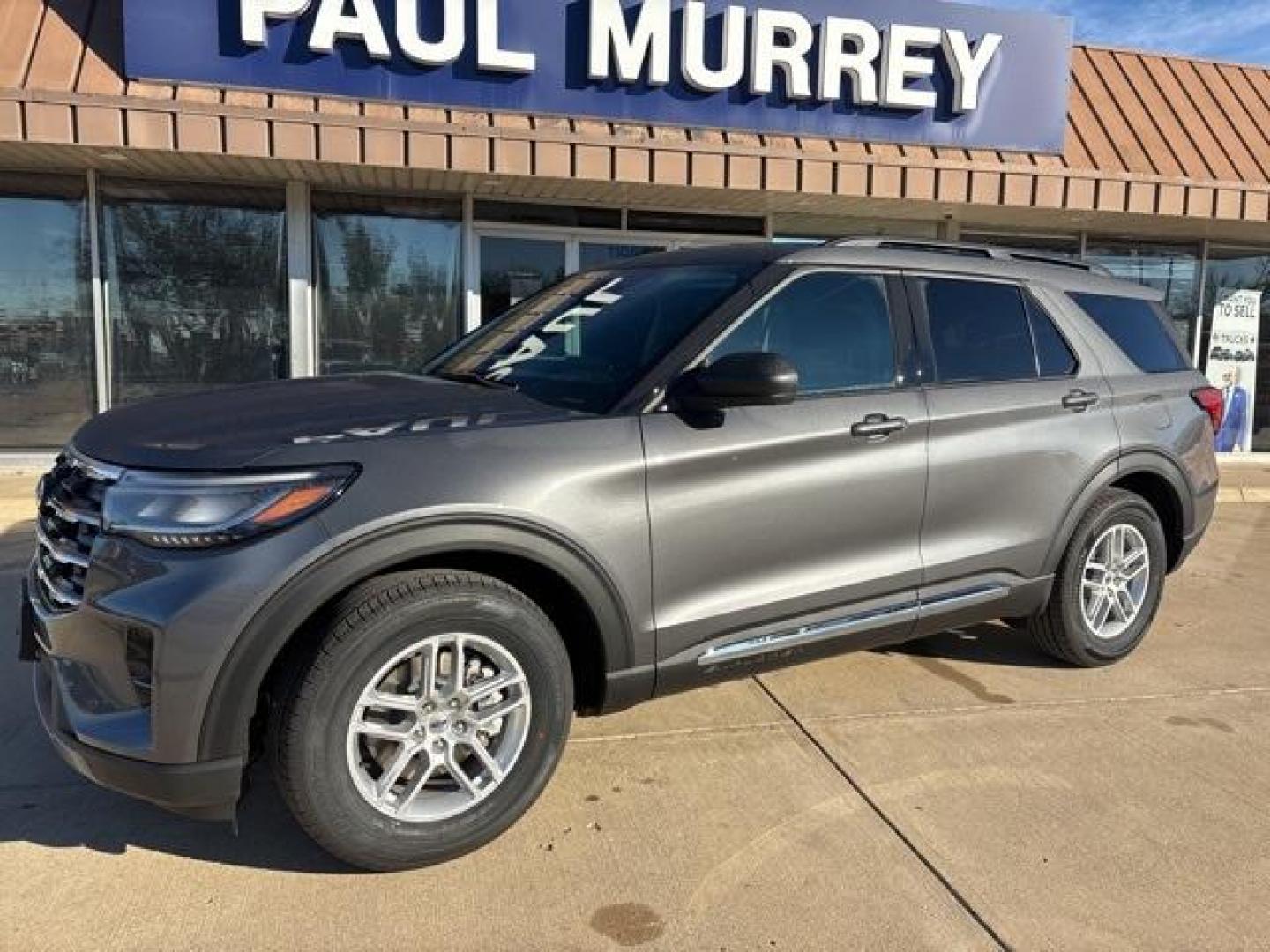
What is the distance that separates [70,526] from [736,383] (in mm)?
1950

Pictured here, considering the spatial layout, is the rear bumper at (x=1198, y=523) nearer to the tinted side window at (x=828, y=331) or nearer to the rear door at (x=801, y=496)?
the rear door at (x=801, y=496)

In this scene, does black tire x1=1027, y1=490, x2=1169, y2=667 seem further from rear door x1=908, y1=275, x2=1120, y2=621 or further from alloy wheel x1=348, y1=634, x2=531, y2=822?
alloy wheel x1=348, y1=634, x2=531, y2=822

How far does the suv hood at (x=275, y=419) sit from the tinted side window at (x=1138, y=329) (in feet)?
9.43

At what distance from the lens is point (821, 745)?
3586 millimetres

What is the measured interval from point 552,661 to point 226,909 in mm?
1075

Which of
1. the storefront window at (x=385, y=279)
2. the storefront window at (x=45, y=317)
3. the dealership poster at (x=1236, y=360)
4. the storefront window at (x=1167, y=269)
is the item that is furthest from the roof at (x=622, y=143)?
the dealership poster at (x=1236, y=360)

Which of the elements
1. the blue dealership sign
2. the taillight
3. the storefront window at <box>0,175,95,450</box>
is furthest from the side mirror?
the storefront window at <box>0,175,95,450</box>

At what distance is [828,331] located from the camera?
3.59m

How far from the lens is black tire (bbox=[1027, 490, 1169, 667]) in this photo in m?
4.22

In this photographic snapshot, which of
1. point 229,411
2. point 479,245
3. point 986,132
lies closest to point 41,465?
point 479,245

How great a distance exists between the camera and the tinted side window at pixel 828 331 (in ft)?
11.2

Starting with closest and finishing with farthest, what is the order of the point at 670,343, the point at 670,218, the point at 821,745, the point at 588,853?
the point at 588,853
the point at 670,343
the point at 821,745
the point at 670,218

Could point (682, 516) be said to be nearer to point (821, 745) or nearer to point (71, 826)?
point (821, 745)

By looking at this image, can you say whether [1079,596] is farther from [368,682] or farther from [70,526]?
[70,526]
